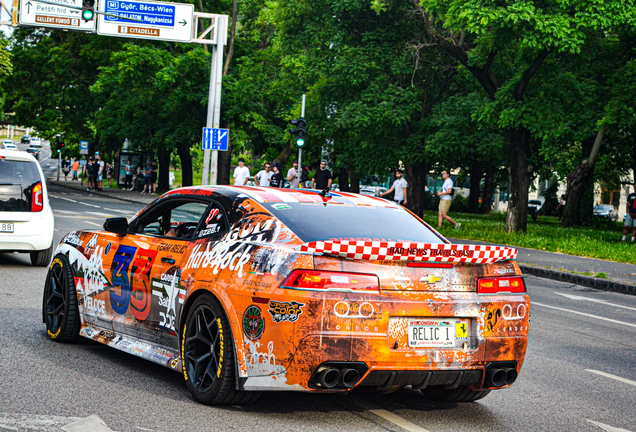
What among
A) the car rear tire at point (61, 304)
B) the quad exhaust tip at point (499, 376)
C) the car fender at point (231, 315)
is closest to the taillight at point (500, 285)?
the quad exhaust tip at point (499, 376)

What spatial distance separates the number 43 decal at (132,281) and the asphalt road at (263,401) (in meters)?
0.46

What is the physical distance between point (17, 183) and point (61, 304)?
5666 millimetres

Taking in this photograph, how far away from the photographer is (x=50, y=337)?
24.0 feet

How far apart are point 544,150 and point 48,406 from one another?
3272cm

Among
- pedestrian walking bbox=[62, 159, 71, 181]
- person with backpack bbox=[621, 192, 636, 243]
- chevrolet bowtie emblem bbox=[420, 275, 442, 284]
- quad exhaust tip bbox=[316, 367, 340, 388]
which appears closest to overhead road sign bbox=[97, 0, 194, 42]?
person with backpack bbox=[621, 192, 636, 243]

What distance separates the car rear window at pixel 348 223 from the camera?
535 cm

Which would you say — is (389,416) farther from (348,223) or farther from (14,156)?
(14,156)

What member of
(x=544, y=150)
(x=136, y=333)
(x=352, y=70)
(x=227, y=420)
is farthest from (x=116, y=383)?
(x=544, y=150)

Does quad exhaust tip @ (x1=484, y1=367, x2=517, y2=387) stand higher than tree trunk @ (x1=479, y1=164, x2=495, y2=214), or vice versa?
tree trunk @ (x1=479, y1=164, x2=495, y2=214)

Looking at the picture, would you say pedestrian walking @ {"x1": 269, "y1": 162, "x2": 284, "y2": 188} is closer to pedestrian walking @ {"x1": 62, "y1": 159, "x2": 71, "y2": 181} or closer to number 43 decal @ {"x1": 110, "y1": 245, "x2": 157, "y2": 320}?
number 43 decal @ {"x1": 110, "y1": 245, "x2": 157, "y2": 320}

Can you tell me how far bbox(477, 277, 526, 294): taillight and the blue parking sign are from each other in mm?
20971

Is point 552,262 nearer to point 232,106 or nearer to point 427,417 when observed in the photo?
point 427,417

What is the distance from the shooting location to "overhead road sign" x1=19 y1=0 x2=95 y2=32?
25.0 m

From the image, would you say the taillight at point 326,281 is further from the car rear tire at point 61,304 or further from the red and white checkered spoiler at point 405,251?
the car rear tire at point 61,304
